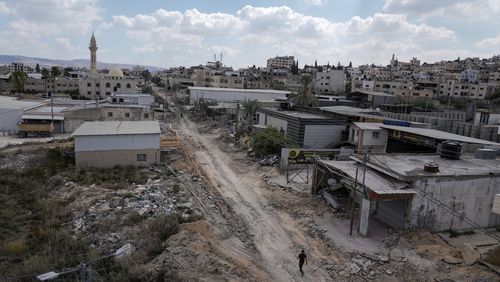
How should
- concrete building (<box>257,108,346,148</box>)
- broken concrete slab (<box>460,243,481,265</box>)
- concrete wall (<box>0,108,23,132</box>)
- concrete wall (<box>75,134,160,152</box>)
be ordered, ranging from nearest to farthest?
broken concrete slab (<box>460,243,481,265</box>) → concrete wall (<box>75,134,160,152</box>) → concrete building (<box>257,108,346,148</box>) → concrete wall (<box>0,108,23,132</box>)

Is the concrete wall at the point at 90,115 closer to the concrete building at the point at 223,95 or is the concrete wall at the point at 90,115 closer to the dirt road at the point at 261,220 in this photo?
the dirt road at the point at 261,220

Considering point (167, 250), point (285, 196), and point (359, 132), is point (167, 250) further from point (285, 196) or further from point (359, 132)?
point (359, 132)

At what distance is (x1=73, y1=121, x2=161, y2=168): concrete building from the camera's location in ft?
94.1

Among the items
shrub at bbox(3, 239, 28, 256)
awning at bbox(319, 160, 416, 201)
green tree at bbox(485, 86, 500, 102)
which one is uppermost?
green tree at bbox(485, 86, 500, 102)

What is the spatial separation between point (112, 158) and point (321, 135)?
18908 millimetres

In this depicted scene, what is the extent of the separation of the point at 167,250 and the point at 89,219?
640 cm

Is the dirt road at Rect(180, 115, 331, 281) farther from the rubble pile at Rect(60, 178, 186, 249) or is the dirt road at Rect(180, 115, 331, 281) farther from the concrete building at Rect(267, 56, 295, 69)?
the concrete building at Rect(267, 56, 295, 69)

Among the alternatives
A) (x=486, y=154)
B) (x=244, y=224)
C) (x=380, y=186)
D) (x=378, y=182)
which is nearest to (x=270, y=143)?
(x=244, y=224)

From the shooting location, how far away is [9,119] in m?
47.8

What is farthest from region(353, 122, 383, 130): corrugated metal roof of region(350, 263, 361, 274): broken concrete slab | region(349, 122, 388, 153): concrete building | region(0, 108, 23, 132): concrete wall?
region(0, 108, 23, 132): concrete wall

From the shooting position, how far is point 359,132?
32500 millimetres

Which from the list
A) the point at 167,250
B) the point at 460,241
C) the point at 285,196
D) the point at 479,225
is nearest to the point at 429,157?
the point at 479,225

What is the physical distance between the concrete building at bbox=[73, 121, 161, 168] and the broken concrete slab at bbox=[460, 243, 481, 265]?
21758 millimetres

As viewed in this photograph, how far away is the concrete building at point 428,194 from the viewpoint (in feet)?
60.4
